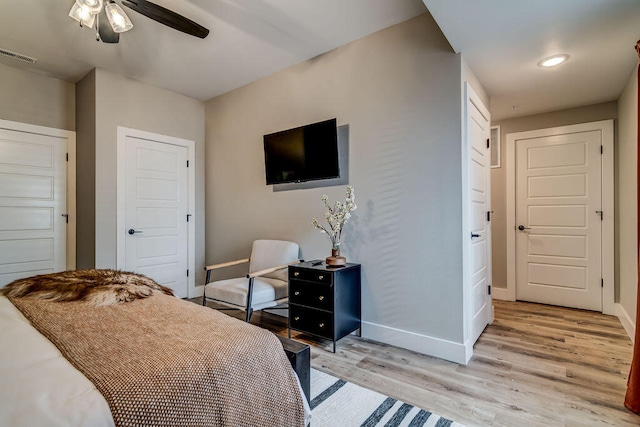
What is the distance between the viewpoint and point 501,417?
169cm

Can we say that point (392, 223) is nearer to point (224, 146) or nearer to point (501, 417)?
point (501, 417)

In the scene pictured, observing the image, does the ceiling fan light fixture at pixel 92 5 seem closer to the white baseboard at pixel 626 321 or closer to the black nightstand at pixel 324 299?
the black nightstand at pixel 324 299

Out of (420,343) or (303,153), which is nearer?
(420,343)

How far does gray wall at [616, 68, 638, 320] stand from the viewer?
2670 millimetres

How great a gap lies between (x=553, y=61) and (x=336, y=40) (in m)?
1.81

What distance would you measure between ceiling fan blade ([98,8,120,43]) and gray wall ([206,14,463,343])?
1.63 meters

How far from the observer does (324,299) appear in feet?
8.32

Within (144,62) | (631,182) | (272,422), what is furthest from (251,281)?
(631,182)

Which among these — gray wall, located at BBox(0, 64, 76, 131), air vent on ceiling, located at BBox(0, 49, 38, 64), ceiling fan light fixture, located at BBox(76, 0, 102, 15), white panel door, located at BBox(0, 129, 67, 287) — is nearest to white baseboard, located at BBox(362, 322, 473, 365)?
ceiling fan light fixture, located at BBox(76, 0, 102, 15)

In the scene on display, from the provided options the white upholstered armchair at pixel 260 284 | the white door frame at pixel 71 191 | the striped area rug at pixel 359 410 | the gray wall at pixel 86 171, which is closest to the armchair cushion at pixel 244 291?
the white upholstered armchair at pixel 260 284

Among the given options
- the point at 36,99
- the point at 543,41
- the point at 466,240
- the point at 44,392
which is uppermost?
the point at 36,99

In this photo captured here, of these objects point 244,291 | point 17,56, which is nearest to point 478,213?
point 244,291

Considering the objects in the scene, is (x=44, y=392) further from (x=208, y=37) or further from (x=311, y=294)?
(x=208, y=37)

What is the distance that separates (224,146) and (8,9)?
2.19 metres
